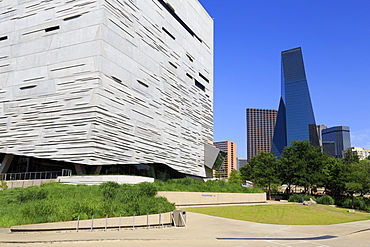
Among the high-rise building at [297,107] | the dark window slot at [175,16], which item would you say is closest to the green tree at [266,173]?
the dark window slot at [175,16]

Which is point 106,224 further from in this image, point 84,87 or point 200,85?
point 200,85

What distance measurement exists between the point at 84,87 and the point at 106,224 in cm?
2056

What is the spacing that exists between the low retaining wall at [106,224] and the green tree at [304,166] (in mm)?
37096

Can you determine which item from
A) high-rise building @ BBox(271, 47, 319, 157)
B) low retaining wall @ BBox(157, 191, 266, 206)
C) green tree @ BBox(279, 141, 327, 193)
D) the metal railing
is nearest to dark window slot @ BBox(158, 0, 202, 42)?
green tree @ BBox(279, 141, 327, 193)

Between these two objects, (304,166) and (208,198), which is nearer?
(208,198)

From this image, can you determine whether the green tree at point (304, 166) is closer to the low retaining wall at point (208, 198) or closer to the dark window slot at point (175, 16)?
the low retaining wall at point (208, 198)

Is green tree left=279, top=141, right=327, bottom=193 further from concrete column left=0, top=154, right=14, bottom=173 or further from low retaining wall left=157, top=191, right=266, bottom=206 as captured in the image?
concrete column left=0, top=154, right=14, bottom=173

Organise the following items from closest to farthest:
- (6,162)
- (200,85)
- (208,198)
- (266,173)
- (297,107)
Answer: (208,198)
(6,162)
(266,173)
(200,85)
(297,107)

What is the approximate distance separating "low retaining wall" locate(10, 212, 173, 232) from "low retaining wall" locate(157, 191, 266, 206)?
8792 mm

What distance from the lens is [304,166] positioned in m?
48.7

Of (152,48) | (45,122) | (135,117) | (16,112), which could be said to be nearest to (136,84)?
(135,117)

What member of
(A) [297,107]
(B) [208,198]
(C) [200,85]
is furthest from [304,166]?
(A) [297,107]

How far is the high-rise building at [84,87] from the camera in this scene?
31453mm

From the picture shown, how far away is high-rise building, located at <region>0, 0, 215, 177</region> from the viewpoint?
3145 centimetres
